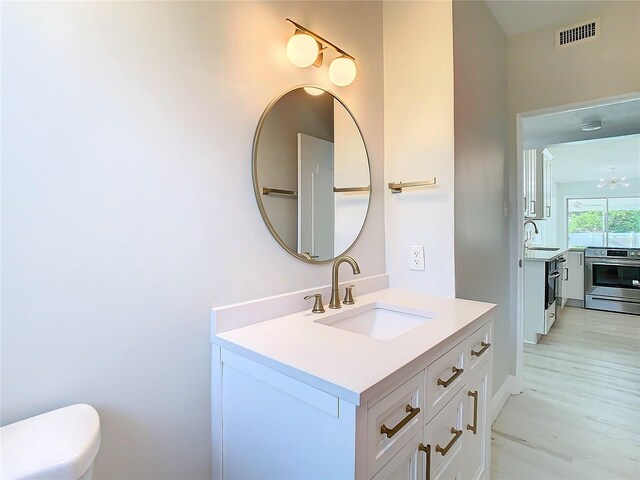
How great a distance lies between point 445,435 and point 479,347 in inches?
15.4

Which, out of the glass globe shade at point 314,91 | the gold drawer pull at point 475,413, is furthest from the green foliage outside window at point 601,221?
the glass globe shade at point 314,91

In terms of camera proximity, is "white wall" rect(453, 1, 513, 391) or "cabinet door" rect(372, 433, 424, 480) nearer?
"cabinet door" rect(372, 433, 424, 480)

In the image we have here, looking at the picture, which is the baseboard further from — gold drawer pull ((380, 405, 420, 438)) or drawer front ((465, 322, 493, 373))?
gold drawer pull ((380, 405, 420, 438))

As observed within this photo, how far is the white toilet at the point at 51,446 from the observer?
62 cm

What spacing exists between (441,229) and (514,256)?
47.6 inches

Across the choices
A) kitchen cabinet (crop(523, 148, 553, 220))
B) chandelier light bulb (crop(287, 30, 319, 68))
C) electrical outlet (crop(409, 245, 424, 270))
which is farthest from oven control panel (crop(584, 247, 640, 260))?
chandelier light bulb (crop(287, 30, 319, 68))

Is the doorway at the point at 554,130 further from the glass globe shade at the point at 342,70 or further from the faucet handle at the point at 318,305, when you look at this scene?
the faucet handle at the point at 318,305

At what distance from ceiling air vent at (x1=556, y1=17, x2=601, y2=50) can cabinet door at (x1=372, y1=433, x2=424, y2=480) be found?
8.65ft

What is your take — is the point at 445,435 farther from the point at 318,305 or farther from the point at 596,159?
the point at 596,159

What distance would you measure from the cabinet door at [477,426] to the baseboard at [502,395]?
741mm

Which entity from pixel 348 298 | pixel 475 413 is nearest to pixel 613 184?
pixel 475 413

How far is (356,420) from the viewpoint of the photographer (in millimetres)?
720

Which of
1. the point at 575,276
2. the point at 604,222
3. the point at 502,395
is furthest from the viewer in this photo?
the point at 604,222

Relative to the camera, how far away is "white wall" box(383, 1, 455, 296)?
1604 millimetres
